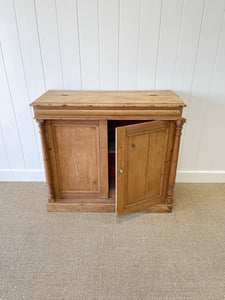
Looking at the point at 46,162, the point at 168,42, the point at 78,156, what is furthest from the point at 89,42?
the point at 46,162

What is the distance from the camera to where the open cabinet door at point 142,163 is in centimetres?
156

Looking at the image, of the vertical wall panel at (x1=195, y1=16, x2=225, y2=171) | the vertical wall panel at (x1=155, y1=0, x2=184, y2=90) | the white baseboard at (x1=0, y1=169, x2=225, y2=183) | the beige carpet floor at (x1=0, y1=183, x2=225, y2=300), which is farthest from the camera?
the white baseboard at (x1=0, y1=169, x2=225, y2=183)

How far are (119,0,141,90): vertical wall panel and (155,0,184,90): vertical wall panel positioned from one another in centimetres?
20

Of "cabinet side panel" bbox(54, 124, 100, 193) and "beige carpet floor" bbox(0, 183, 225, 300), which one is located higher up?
"cabinet side panel" bbox(54, 124, 100, 193)

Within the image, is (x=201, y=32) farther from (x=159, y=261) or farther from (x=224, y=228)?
(x=159, y=261)

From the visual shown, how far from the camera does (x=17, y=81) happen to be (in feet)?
6.30

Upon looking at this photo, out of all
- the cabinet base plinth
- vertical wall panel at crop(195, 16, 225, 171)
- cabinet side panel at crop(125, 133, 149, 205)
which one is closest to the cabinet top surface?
cabinet side panel at crop(125, 133, 149, 205)

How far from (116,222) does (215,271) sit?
0.78 metres

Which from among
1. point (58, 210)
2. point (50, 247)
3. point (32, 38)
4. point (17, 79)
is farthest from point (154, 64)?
point (50, 247)

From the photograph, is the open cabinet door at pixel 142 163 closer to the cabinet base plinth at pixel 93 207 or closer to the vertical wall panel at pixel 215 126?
the cabinet base plinth at pixel 93 207

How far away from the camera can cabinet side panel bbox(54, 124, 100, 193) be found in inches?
65.9

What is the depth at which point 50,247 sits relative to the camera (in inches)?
62.2

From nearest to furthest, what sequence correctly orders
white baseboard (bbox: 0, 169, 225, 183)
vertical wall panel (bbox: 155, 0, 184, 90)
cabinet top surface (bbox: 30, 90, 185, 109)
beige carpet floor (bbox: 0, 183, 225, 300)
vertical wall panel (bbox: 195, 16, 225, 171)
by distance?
beige carpet floor (bbox: 0, 183, 225, 300) → cabinet top surface (bbox: 30, 90, 185, 109) → vertical wall panel (bbox: 155, 0, 184, 90) → vertical wall panel (bbox: 195, 16, 225, 171) → white baseboard (bbox: 0, 169, 225, 183)

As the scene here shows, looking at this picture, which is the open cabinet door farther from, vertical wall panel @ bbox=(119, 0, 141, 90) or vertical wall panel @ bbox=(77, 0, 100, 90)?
vertical wall panel @ bbox=(77, 0, 100, 90)
